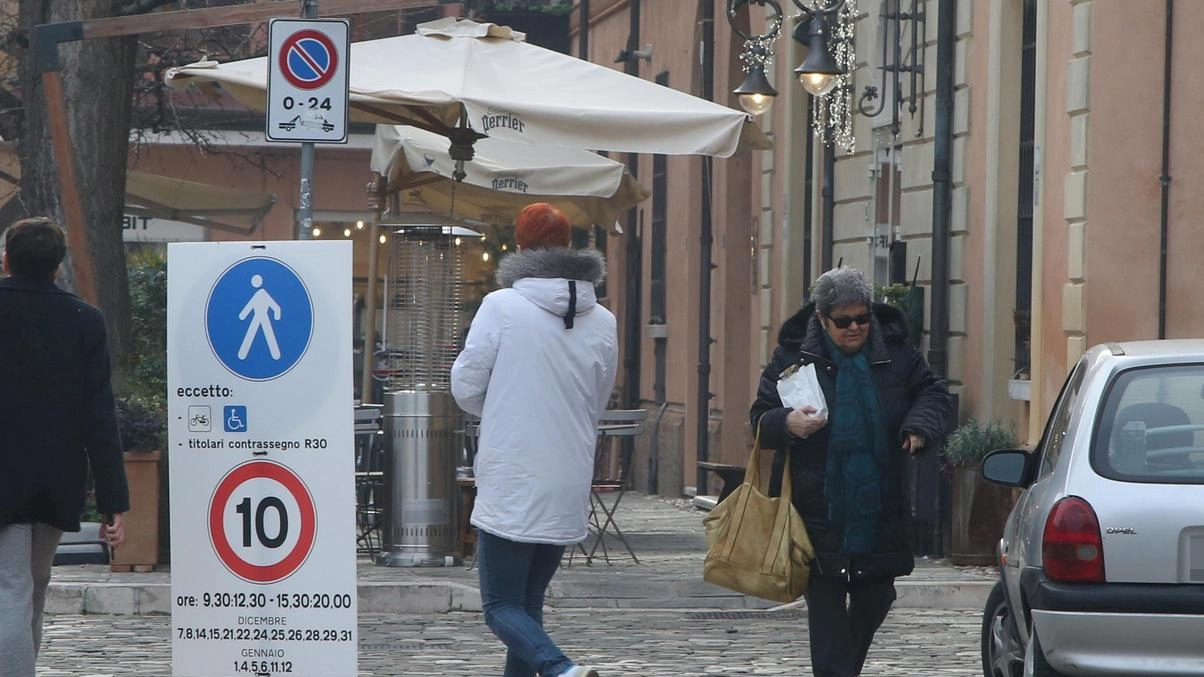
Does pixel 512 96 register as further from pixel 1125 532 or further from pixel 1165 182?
pixel 1125 532

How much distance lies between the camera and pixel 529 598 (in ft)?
22.6

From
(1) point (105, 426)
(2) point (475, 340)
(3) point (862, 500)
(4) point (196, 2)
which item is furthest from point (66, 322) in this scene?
(4) point (196, 2)

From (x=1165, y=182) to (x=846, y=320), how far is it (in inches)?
229

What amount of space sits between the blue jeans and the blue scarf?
3.18ft

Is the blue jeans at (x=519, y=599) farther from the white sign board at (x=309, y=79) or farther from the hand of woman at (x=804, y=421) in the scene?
the white sign board at (x=309, y=79)

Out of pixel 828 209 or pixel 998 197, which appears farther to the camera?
pixel 828 209

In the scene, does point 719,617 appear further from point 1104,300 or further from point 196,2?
point 196,2

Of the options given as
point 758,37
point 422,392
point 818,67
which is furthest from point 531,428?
point 758,37

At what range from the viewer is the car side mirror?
7.16 m

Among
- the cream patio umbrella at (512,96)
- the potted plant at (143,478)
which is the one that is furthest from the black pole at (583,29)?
the potted plant at (143,478)

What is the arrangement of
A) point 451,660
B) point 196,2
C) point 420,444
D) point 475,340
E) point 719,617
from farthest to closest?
point 196,2 → point 420,444 → point 719,617 → point 451,660 → point 475,340

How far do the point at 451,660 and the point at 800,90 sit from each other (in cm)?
1012

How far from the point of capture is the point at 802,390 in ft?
22.7

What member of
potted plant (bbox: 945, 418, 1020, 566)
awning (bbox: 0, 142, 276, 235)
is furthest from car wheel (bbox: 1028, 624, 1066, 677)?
awning (bbox: 0, 142, 276, 235)
